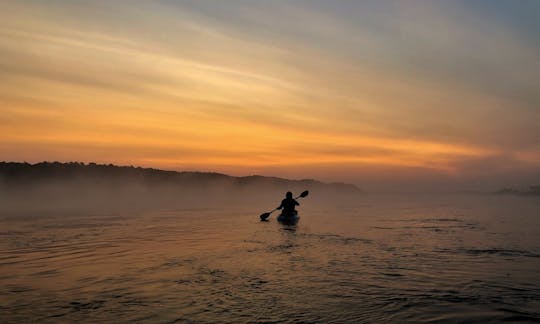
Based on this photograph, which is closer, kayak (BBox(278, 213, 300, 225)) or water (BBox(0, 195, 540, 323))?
water (BBox(0, 195, 540, 323))

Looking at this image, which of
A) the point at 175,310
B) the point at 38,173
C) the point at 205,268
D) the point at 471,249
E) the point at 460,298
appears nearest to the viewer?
the point at 175,310

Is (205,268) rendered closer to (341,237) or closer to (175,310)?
(175,310)

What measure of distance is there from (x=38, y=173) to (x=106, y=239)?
13242 cm

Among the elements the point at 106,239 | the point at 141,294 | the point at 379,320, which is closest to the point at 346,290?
the point at 379,320

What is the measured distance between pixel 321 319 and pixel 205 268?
7.36 meters

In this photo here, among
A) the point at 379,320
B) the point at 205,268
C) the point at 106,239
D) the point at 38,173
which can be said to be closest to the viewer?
the point at 379,320

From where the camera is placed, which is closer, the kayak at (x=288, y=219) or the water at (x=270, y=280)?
the water at (x=270, y=280)

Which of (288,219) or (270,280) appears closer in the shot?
(270,280)

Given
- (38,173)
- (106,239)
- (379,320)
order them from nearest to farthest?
(379,320) → (106,239) → (38,173)

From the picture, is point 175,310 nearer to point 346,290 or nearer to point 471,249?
point 346,290

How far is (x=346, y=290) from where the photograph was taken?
12.5 m

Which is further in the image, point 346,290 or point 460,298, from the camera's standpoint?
point 346,290

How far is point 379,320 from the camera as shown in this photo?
9.68 m

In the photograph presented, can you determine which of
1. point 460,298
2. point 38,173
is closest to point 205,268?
point 460,298
